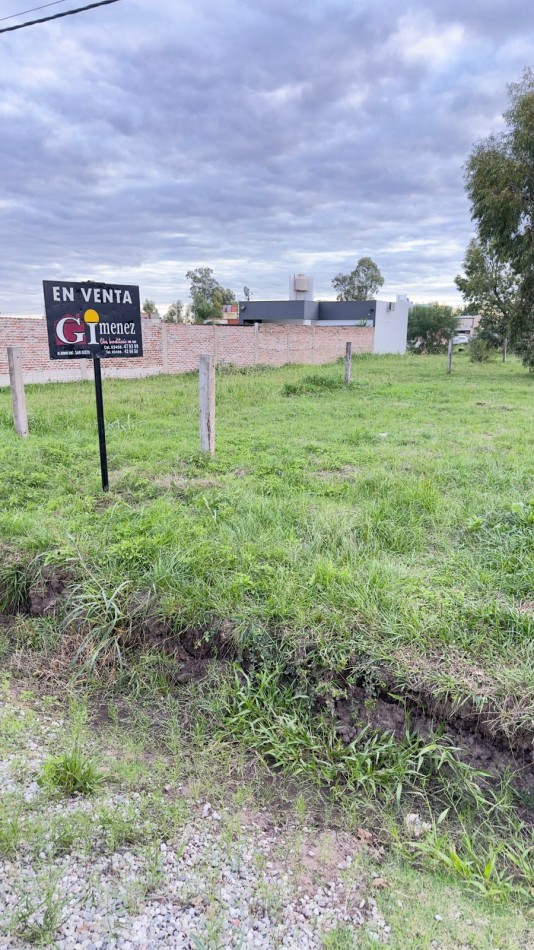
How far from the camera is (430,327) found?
127ft

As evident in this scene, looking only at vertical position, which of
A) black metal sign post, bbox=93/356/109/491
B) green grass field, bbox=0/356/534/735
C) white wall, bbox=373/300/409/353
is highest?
white wall, bbox=373/300/409/353

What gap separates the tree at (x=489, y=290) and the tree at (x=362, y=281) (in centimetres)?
3668

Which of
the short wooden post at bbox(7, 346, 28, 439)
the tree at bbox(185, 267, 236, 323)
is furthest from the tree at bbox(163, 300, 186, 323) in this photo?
the short wooden post at bbox(7, 346, 28, 439)

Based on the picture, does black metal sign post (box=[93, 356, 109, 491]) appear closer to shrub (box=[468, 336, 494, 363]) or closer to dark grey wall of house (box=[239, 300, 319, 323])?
shrub (box=[468, 336, 494, 363])

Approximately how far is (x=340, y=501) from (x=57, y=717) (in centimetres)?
271

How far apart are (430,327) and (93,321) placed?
3780 cm

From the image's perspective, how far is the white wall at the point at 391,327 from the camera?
32.0 metres

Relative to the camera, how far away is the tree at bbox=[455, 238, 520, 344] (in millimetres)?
18266

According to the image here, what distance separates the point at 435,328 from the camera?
38.6 metres

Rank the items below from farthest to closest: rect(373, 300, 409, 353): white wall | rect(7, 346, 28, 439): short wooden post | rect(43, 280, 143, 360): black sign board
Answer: rect(373, 300, 409, 353): white wall, rect(7, 346, 28, 439): short wooden post, rect(43, 280, 143, 360): black sign board

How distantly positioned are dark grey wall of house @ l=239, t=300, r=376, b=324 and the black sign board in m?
30.8

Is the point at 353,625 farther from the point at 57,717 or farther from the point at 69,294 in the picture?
the point at 69,294

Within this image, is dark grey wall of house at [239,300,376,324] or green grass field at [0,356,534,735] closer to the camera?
green grass field at [0,356,534,735]

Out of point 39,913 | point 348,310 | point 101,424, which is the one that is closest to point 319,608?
point 39,913
